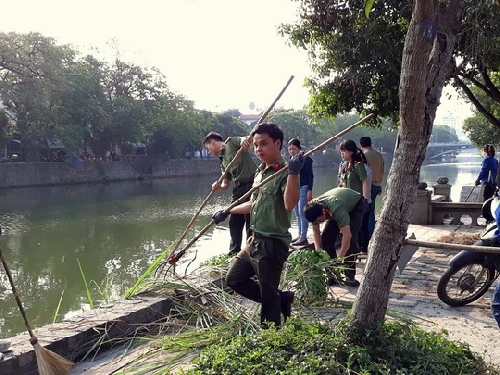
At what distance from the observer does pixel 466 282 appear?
4.57 m

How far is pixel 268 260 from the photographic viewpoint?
3.30 metres

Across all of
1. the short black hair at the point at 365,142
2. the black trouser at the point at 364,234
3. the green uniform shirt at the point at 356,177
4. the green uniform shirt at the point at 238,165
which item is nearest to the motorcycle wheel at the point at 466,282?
the green uniform shirt at the point at 356,177

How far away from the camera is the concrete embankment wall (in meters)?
27.5

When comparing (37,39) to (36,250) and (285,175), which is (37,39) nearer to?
(36,250)

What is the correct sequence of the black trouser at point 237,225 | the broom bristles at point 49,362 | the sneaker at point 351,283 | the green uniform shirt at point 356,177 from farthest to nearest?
the green uniform shirt at point 356,177 < the black trouser at point 237,225 < the sneaker at point 351,283 < the broom bristles at point 49,362

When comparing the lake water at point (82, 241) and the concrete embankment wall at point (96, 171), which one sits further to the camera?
the concrete embankment wall at point (96, 171)

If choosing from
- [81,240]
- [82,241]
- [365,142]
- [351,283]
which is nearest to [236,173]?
[351,283]

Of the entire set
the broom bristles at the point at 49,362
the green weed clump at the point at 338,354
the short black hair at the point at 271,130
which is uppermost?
the short black hair at the point at 271,130

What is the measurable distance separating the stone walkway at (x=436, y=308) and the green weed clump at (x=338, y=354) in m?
0.45

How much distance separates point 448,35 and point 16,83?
25.1 metres

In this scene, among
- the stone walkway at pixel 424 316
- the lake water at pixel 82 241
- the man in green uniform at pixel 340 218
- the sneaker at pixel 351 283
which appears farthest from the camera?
the lake water at pixel 82 241

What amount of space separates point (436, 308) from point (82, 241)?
11.1 meters

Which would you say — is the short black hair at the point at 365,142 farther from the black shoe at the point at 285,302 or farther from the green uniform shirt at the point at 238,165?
the black shoe at the point at 285,302

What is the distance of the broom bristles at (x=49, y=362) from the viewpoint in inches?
124
